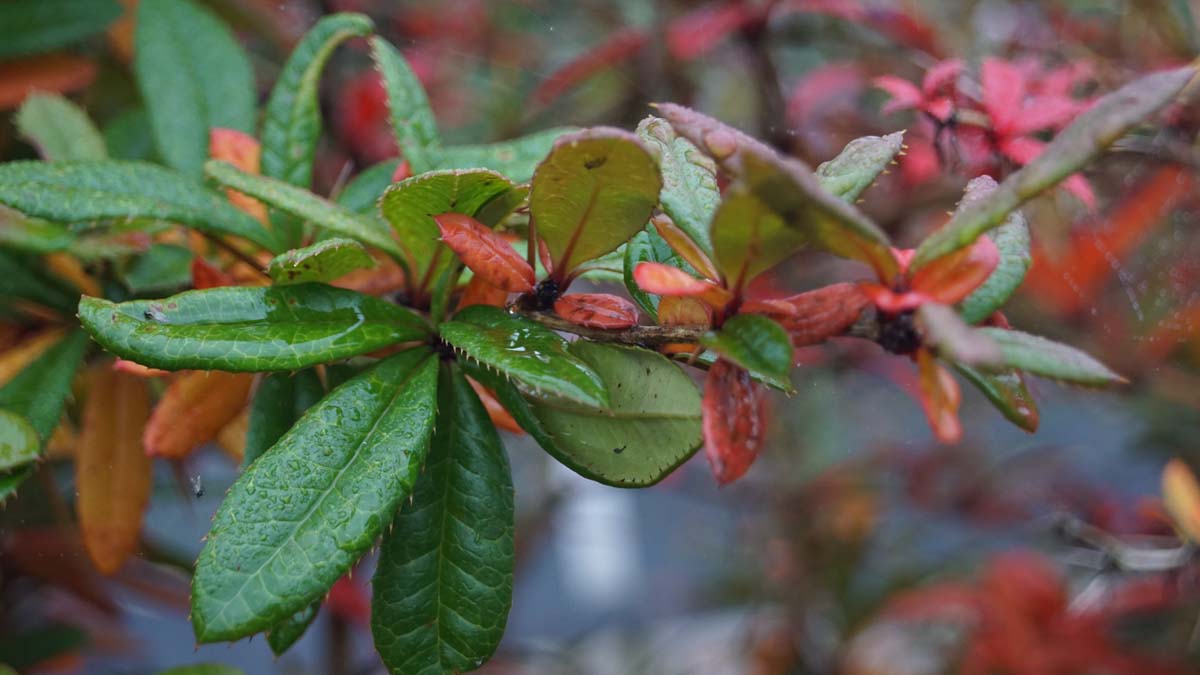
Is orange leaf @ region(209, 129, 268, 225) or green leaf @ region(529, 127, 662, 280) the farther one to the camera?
orange leaf @ region(209, 129, 268, 225)

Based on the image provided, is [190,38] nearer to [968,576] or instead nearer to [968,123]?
[968,123]

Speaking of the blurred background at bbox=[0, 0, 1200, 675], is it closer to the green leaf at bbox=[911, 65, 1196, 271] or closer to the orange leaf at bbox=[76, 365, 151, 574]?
the orange leaf at bbox=[76, 365, 151, 574]

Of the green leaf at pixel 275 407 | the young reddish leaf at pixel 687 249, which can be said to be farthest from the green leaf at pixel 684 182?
the green leaf at pixel 275 407

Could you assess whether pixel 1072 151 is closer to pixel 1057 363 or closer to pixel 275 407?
pixel 1057 363

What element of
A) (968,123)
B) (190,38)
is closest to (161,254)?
(190,38)

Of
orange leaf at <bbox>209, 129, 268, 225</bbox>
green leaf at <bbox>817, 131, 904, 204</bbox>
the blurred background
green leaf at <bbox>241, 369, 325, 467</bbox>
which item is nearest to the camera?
green leaf at <bbox>817, 131, 904, 204</bbox>

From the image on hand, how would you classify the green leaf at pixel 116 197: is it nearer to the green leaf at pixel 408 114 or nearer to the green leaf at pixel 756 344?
the green leaf at pixel 408 114

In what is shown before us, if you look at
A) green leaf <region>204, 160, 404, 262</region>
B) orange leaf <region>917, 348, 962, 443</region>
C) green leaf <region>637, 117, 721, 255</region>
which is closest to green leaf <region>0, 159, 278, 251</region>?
green leaf <region>204, 160, 404, 262</region>
